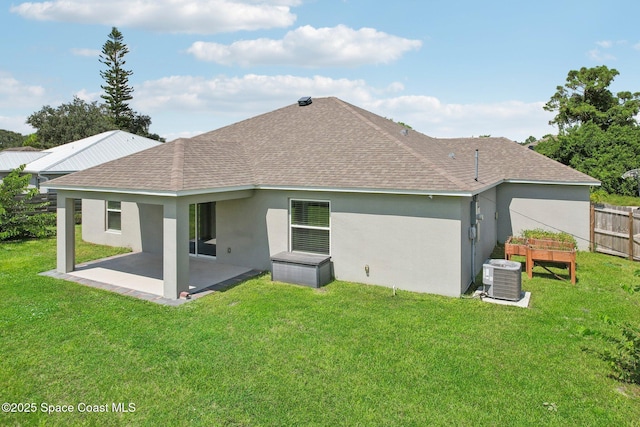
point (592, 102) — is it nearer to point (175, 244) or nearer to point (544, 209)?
point (544, 209)

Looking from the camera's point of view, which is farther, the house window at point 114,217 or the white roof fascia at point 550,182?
the house window at point 114,217

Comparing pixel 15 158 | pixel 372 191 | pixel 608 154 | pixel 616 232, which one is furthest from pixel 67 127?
pixel 616 232

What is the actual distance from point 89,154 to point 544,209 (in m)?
24.5

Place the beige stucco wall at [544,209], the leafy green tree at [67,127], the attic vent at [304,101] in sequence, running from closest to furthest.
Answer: the beige stucco wall at [544,209] → the attic vent at [304,101] → the leafy green tree at [67,127]

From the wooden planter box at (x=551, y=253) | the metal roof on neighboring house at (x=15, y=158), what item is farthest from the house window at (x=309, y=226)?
the metal roof on neighboring house at (x=15, y=158)

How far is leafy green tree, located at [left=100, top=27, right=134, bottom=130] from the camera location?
3588 centimetres

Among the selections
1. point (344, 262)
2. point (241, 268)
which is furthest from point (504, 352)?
point (241, 268)

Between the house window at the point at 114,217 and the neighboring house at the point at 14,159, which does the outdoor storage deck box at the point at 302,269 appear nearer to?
the house window at the point at 114,217

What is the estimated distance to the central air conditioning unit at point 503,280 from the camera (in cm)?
793

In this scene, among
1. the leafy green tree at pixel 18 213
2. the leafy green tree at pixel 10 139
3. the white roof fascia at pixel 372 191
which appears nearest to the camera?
the white roof fascia at pixel 372 191

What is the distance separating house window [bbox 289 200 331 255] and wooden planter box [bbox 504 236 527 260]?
5.05m

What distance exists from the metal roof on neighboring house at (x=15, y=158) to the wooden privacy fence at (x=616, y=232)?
32.1 meters

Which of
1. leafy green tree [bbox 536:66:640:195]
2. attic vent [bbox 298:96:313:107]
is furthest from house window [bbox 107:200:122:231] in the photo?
leafy green tree [bbox 536:66:640:195]

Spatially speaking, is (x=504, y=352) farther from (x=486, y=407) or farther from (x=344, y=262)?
(x=344, y=262)
